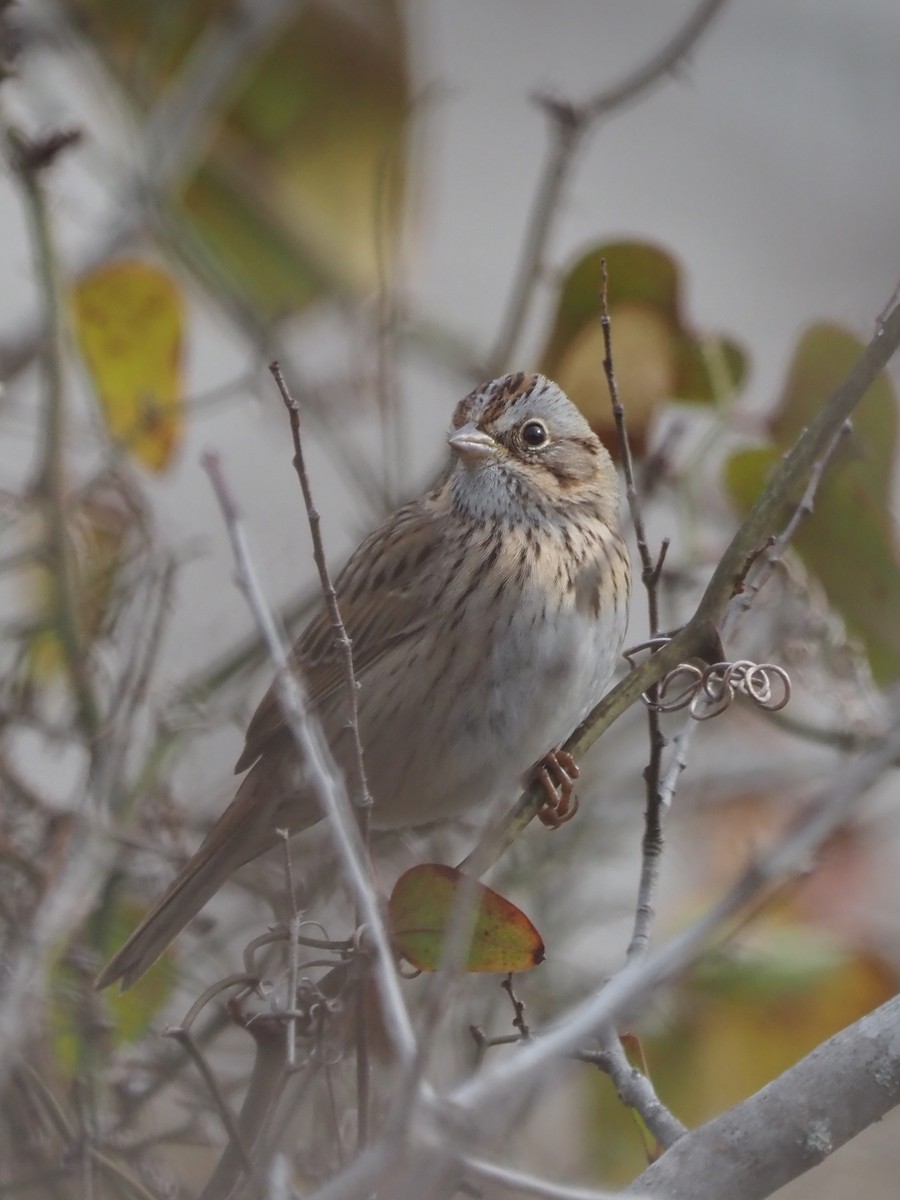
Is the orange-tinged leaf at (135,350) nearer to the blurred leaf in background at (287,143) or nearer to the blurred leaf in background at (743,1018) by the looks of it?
the blurred leaf in background at (287,143)

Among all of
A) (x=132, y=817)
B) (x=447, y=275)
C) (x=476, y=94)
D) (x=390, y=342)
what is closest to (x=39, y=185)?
(x=390, y=342)

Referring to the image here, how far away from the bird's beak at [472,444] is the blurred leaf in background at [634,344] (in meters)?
0.17

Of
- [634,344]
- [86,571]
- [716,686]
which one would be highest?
[634,344]

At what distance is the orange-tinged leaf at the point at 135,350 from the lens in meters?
3.45

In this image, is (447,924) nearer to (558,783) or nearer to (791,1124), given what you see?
(791,1124)

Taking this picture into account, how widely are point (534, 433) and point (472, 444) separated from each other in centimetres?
16

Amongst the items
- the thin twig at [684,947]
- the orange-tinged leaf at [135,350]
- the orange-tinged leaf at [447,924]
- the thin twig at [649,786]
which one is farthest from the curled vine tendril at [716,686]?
the orange-tinged leaf at [135,350]

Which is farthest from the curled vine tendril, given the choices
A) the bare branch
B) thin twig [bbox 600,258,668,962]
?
the bare branch

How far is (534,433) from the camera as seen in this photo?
11.3 feet

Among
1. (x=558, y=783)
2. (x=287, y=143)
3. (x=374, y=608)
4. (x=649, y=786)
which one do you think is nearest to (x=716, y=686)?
(x=649, y=786)

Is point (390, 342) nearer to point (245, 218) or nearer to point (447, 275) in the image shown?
point (245, 218)

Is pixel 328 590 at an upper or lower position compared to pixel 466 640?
upper

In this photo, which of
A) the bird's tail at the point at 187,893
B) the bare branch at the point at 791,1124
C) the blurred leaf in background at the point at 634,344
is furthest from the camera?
the blurred leaf in background at the point at 634,344

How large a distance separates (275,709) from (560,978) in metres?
0.77
